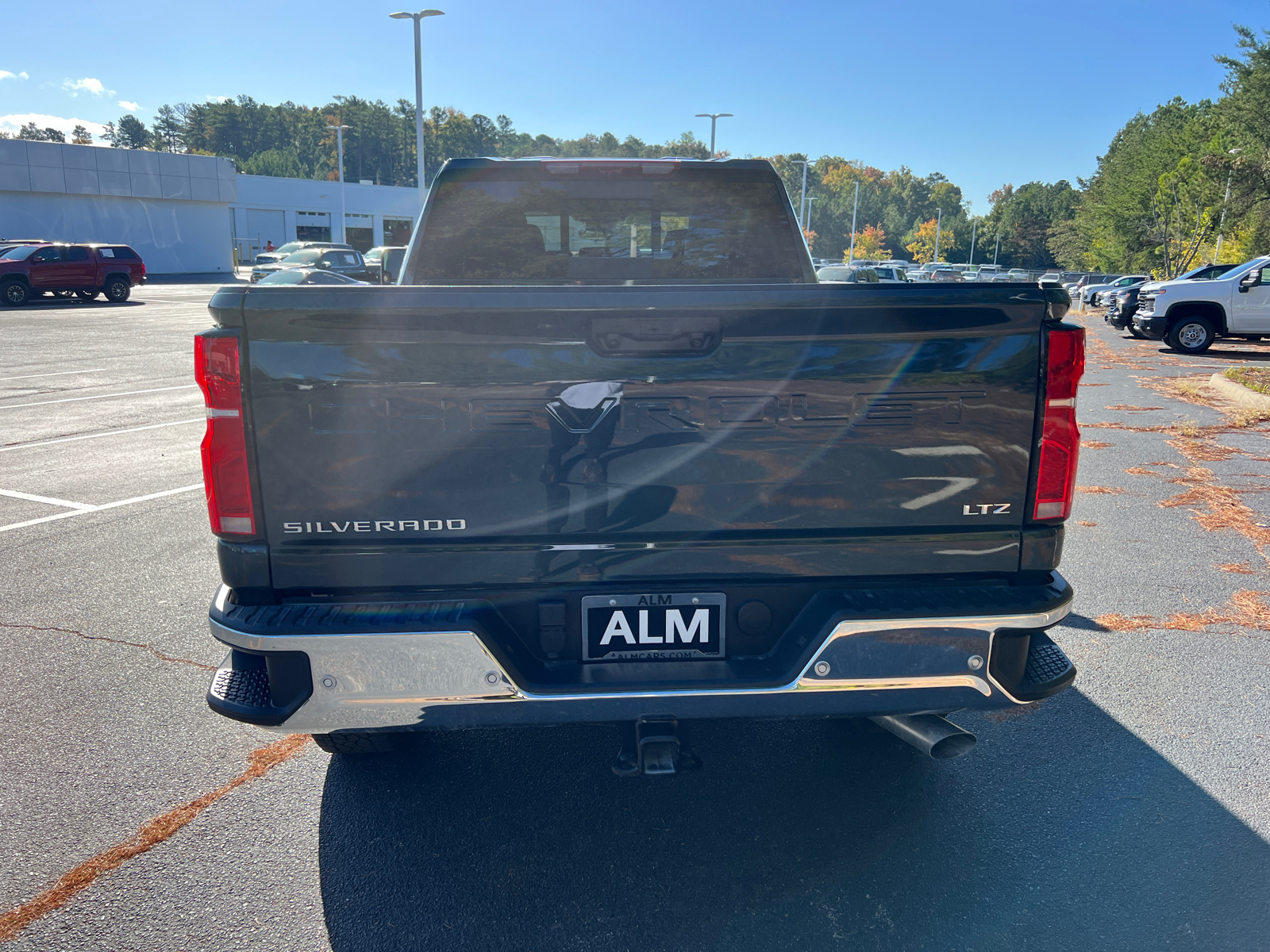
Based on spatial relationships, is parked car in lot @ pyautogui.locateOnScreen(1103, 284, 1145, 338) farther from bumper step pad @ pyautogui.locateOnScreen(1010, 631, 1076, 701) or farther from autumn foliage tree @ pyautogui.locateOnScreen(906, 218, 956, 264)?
autumn foliage tree @ pyautogui.locateOnScreen(906, 218, 956, 264)

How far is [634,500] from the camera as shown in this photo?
251 cm

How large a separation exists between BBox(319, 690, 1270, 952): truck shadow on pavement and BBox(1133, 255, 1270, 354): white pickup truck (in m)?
20.2

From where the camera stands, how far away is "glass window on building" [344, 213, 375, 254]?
75.8 m

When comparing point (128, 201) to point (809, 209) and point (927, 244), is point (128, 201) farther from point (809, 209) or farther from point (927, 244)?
point (927, 244)

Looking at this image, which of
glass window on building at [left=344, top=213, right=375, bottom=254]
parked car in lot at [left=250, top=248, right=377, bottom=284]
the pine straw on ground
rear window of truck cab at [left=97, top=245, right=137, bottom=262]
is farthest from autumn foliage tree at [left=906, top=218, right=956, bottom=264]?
the pine straw on ground

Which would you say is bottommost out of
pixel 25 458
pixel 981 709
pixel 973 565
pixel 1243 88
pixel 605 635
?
pixel 25 458

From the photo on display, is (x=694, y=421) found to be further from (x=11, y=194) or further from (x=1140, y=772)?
(x=11, y=194)

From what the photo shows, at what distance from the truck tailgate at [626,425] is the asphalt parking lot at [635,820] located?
93 centimetres

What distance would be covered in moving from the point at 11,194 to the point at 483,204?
52.6 metres

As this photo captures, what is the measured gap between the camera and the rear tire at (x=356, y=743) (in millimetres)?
3102

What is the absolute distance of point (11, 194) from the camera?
46000mm

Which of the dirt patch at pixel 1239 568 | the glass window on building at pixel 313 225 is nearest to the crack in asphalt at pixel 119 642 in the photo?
the dirt patch at pixel 1239 568

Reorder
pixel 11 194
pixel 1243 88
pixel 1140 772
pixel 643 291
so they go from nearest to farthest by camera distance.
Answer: pixel 643 291 → pixel 1140 772 → pixel 1243 88 → pixel 11 194

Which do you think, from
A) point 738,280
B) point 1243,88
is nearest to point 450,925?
point 738,280
